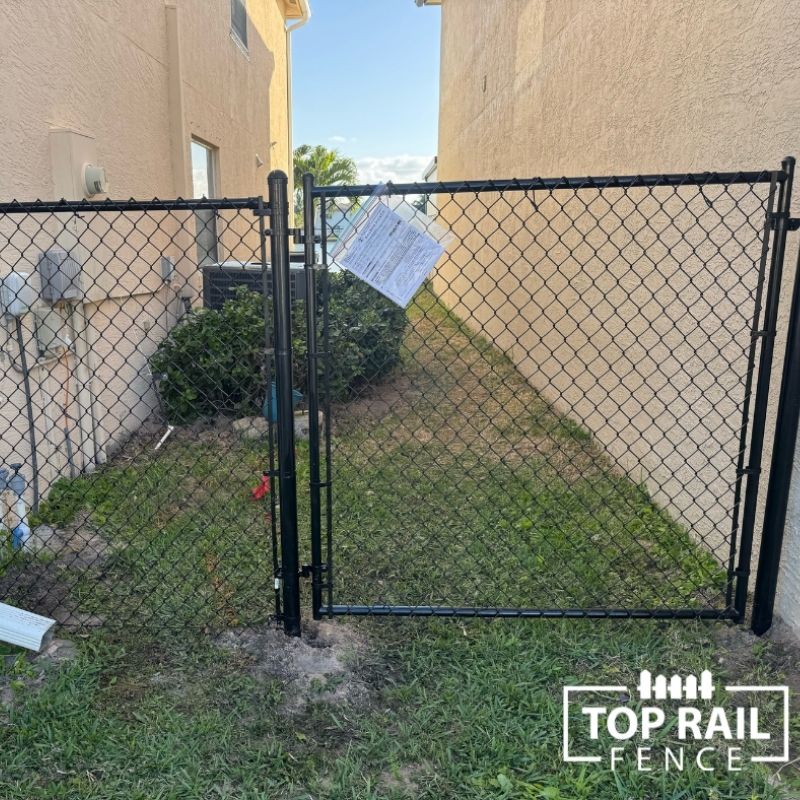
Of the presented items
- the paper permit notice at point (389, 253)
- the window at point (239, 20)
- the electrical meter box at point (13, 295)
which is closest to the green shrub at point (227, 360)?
the electrical meter box at point (13, 295)

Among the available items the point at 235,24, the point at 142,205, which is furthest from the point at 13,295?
the point at 235,24

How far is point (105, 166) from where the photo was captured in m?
4.29

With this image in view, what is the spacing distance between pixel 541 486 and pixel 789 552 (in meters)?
1.64

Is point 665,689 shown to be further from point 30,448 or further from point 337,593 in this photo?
point 30,448

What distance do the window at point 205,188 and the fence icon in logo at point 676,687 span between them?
5656 mm

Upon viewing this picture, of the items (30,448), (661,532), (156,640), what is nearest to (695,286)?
(661,532)

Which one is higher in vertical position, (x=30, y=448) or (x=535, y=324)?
(x=535, y=324)

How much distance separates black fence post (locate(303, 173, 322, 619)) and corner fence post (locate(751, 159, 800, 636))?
1.56m

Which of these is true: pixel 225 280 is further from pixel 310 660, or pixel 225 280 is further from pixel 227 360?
pixel 310 660

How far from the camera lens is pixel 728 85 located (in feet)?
9.42

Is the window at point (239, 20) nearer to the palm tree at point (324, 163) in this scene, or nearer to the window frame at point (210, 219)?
the window frame at point (210, 219)

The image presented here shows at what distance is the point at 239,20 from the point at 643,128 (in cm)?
672

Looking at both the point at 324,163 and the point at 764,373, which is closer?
the point at 764,373

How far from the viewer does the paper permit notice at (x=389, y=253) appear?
86.4 inches
